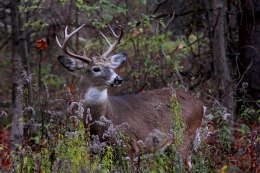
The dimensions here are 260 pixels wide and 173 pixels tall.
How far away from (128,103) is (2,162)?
158 cm

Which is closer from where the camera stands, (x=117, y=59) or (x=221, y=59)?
(x=117, y=59)

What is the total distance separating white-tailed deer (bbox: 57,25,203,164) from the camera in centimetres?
755

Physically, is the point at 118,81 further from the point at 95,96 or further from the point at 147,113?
the point at 147,113

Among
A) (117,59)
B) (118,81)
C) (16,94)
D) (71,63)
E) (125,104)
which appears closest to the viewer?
(118,81)

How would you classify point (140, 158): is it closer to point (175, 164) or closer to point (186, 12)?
point (175, 164)

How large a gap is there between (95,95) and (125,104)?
370 millimetres

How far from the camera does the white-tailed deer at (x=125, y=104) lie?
24.8ft

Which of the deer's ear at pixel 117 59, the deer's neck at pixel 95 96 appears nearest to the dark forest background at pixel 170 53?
the deer's neck at pixel 95 96

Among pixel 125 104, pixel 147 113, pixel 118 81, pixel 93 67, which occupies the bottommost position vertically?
pixel 147 113

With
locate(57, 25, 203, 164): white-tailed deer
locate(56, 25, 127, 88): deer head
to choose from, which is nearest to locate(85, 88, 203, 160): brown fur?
locate(57, 25, 203, 164): white-tailed deer

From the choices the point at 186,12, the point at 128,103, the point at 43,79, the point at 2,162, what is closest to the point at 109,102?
the point at 128,103

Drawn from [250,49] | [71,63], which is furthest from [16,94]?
[250,49]

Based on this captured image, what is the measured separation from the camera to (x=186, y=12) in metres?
11.1

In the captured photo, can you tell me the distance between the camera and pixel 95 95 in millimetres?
7668
